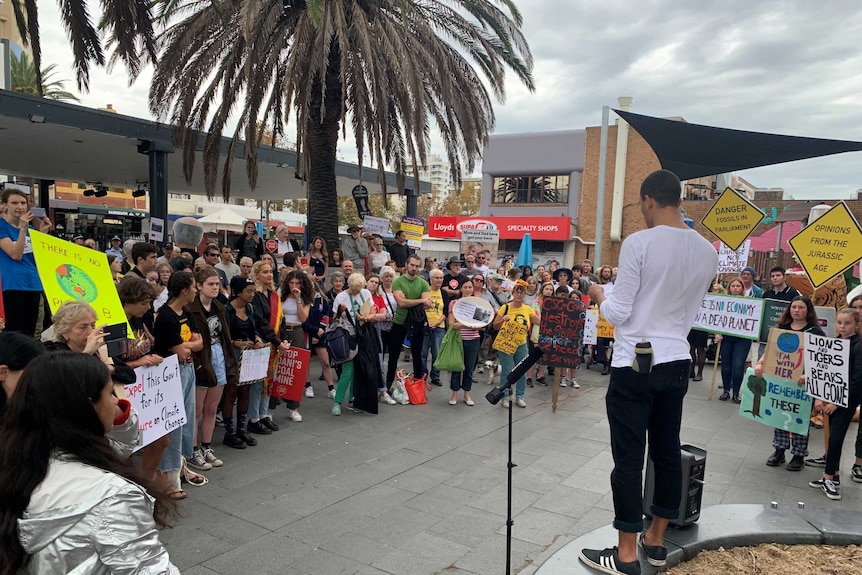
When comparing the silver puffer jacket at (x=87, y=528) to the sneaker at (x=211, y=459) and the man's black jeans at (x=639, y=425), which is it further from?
the sneaker at (x=211, y=459)

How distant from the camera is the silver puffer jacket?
1.50 metres

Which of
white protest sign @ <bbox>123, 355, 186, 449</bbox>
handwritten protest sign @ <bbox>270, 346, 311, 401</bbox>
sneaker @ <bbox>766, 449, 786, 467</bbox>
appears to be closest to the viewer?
white protest sign @ <bbox>123, 355, 186, 449</bbox>

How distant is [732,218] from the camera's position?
350 inches

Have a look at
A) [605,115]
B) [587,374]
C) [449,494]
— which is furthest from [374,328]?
[605,115]

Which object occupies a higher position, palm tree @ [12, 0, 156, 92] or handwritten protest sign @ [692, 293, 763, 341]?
palm tree @ [12, 0, 156, 92]

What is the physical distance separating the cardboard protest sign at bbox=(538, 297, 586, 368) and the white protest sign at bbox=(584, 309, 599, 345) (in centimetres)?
199

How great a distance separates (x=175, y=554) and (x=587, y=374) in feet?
27.1

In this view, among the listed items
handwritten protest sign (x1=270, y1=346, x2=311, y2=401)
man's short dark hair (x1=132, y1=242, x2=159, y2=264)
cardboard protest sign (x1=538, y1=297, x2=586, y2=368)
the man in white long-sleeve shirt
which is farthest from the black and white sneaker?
man's short dark hair (x1=132, y1=242, x2=159, y2=264)

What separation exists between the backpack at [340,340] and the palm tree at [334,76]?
4.55 m

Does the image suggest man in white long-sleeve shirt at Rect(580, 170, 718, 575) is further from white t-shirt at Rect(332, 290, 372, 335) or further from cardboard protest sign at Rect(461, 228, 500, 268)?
cardboard protest sign at Rect(461, 228, 500, 268)

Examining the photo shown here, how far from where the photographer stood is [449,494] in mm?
4848

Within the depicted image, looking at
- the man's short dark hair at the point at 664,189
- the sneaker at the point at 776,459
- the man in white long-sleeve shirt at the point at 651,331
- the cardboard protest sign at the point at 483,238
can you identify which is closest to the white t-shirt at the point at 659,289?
the man in white long-sleeve shirt at the point at 651,331

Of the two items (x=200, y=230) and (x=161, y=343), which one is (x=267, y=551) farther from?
(x=200, y=230)

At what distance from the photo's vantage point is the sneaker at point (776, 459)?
19.1ft
